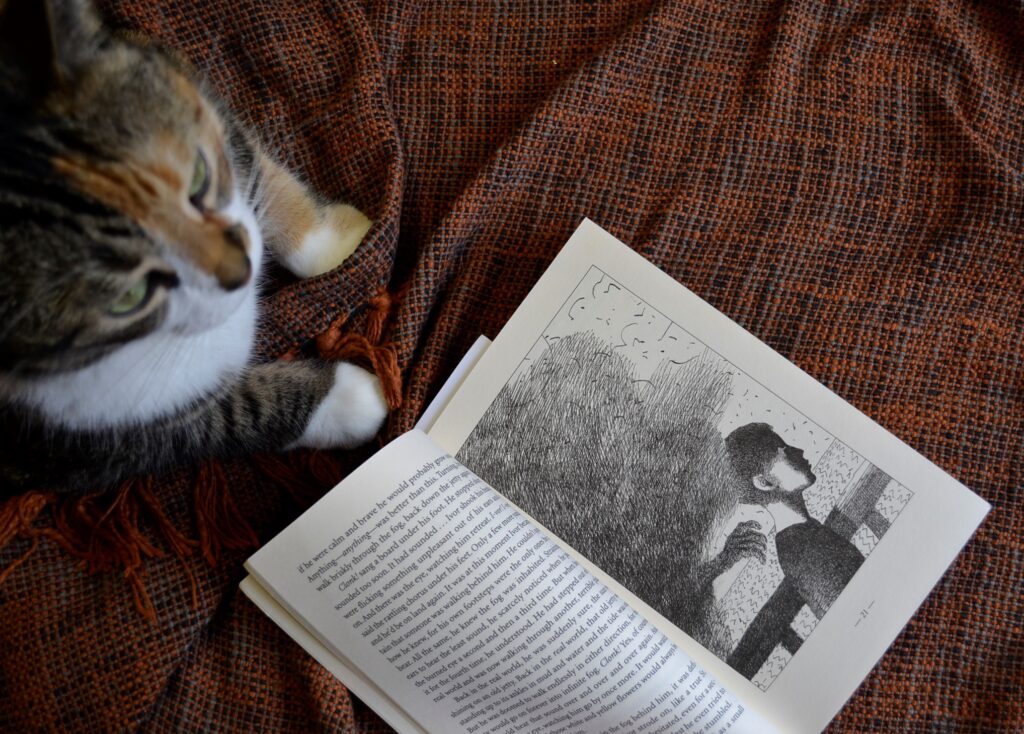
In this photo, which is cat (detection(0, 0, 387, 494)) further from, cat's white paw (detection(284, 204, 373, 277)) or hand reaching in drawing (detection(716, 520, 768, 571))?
hand reaching in drawing (detection(716, 520, 768, 571))

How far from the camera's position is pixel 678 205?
92 cm

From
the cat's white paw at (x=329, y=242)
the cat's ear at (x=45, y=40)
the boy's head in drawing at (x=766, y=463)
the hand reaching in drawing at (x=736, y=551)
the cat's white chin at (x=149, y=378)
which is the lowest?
the cat's white chin at (x=149, y=378)

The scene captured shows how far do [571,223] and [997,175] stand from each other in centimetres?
49

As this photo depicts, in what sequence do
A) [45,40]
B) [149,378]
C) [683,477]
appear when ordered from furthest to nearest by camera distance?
[683,477], [149,378], [45,40]

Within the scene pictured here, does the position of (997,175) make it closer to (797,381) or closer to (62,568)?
(797,381)

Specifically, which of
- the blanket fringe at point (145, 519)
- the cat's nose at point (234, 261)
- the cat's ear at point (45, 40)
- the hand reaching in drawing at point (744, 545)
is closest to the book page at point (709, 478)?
the hand reaching in drawing at point (744, 545)

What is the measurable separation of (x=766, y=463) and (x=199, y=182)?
0.66 metres

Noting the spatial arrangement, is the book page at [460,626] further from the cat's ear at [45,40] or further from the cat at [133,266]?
the cat's ear at [45,40]

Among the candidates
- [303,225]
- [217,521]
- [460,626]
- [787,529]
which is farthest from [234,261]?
[787,529]

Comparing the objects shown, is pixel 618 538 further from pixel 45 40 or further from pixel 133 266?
pixel 45 40

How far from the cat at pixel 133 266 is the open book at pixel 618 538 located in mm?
142

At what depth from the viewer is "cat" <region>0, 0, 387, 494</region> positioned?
613 millimetres

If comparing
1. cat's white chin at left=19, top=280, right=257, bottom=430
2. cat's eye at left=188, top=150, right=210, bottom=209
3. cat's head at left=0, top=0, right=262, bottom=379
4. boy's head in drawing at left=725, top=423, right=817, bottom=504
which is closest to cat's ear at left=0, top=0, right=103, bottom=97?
cat's head at left=0, top=0, right=262, bottom=379

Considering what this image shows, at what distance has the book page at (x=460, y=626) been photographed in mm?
782
